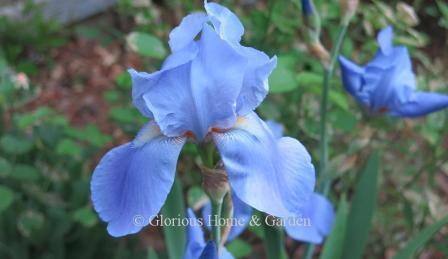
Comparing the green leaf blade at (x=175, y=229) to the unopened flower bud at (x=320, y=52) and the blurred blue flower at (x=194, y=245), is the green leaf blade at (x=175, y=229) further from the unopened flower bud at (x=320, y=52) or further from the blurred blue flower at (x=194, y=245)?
the unopened flower bud at (x=320, y=52)

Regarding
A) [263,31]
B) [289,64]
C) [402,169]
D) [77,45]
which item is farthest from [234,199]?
[77,45]

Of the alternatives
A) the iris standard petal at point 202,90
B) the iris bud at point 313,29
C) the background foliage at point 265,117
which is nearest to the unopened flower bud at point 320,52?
the iris bud at point 313,29

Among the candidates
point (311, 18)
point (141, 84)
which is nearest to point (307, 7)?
point (311, 18)

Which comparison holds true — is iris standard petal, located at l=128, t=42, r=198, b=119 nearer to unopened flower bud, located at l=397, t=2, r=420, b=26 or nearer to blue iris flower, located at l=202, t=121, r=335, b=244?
blue iris flower, located at l=202, t=121, r=335, b=244

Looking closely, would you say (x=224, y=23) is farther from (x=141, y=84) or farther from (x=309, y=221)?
(x=309, y=221)

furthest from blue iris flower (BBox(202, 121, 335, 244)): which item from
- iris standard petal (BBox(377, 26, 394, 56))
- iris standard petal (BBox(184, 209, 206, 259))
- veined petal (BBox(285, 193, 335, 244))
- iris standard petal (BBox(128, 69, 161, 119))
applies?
iris standard petal (BBox(128, 69, 161, 119))
